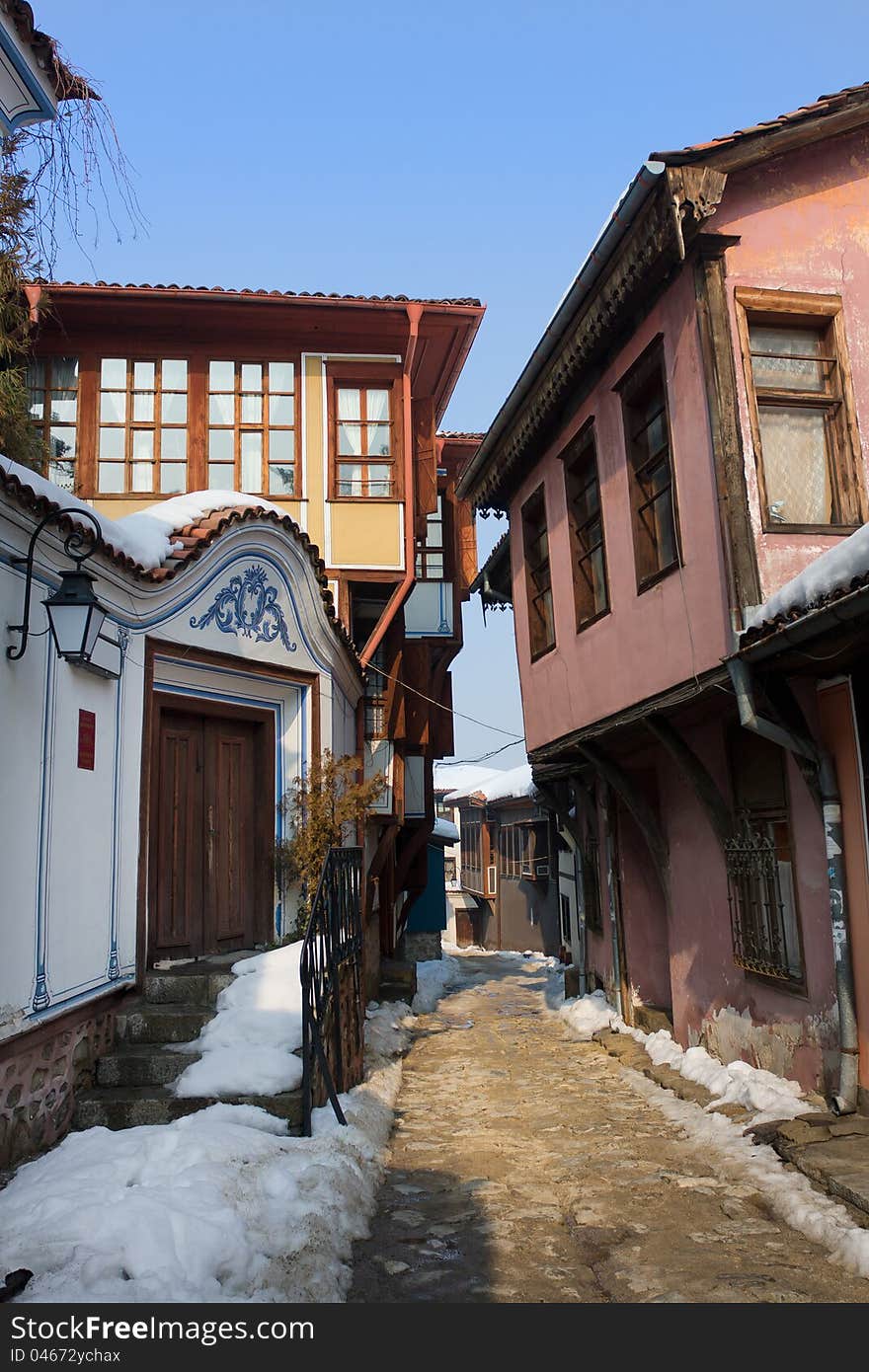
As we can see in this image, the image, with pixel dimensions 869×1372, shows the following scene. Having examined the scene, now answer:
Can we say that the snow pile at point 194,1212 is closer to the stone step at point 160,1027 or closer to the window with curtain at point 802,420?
the stone step at point 160,1027

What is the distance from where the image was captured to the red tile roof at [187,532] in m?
5.02

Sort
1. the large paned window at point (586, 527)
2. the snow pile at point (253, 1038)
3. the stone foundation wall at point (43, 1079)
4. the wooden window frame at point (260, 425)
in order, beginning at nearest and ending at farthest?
the stone foundation wall at point (43, 1079), the snow pile at point (253, 1038), the large paned window at point (586, 527), the wooden window frame at point (260, 425)

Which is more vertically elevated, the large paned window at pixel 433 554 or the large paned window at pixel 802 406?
the large paned window at pixel 433 554

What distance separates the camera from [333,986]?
21.1 feet

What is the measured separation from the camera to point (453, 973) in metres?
19.3

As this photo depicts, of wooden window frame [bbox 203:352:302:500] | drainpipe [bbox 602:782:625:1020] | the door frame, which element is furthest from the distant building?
the door frame

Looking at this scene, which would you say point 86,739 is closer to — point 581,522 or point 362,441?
point 581,522

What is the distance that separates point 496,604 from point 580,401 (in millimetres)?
5482

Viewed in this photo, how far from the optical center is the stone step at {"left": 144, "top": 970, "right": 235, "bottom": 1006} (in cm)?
653

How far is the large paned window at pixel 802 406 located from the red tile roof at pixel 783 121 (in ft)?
3.13

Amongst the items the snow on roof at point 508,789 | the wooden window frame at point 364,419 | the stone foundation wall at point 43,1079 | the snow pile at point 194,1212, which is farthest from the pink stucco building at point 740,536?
the snow on roof at point 508,789

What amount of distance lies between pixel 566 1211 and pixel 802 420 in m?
5.28

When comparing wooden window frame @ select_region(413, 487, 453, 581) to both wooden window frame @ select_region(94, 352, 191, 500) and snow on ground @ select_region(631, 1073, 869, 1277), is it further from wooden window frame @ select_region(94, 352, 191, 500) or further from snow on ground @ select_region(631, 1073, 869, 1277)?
snow on ground @ select_region(631, 1073, 869, 1277)

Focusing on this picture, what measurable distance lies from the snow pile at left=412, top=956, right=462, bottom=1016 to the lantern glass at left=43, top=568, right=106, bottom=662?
29.5 ft
